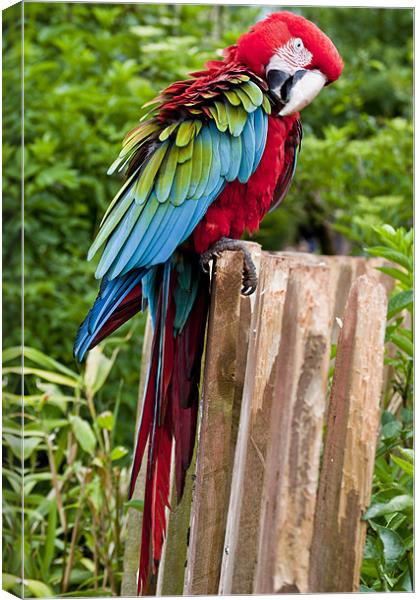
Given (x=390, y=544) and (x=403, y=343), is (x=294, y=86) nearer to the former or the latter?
(x=403, y=343)

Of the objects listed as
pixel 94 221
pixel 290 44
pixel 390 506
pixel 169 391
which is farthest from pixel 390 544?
pixel 94 221

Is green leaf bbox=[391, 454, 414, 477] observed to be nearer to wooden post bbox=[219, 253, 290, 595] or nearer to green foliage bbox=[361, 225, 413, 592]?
green foliage bbox=[361, 225, 413, 592]

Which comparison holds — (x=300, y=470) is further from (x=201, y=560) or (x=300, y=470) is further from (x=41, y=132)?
(x=41, y=132)

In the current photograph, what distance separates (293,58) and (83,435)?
2.42 ft

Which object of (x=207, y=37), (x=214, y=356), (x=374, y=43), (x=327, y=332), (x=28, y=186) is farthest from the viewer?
(x=374, y=43)

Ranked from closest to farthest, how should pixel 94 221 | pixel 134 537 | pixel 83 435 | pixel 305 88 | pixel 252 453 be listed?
pixel 252 453, pixel 305 88, pixel 134 537, pixel 83 435, pixel 94 221

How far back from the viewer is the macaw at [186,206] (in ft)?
3.35

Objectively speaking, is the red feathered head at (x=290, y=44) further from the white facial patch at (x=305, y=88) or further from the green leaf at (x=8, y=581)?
the green leaf at (x=8, y=581)

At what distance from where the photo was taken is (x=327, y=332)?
0.81 metres

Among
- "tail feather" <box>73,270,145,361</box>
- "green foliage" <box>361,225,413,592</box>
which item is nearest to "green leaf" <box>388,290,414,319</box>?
"green foliage" <box>361,225,413,592</box>

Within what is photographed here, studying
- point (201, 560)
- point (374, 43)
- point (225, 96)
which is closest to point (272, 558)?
point (201, 560)

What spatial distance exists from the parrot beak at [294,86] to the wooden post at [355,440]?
0.30m

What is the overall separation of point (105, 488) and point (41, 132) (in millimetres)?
876

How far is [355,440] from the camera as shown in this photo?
0.86 m
